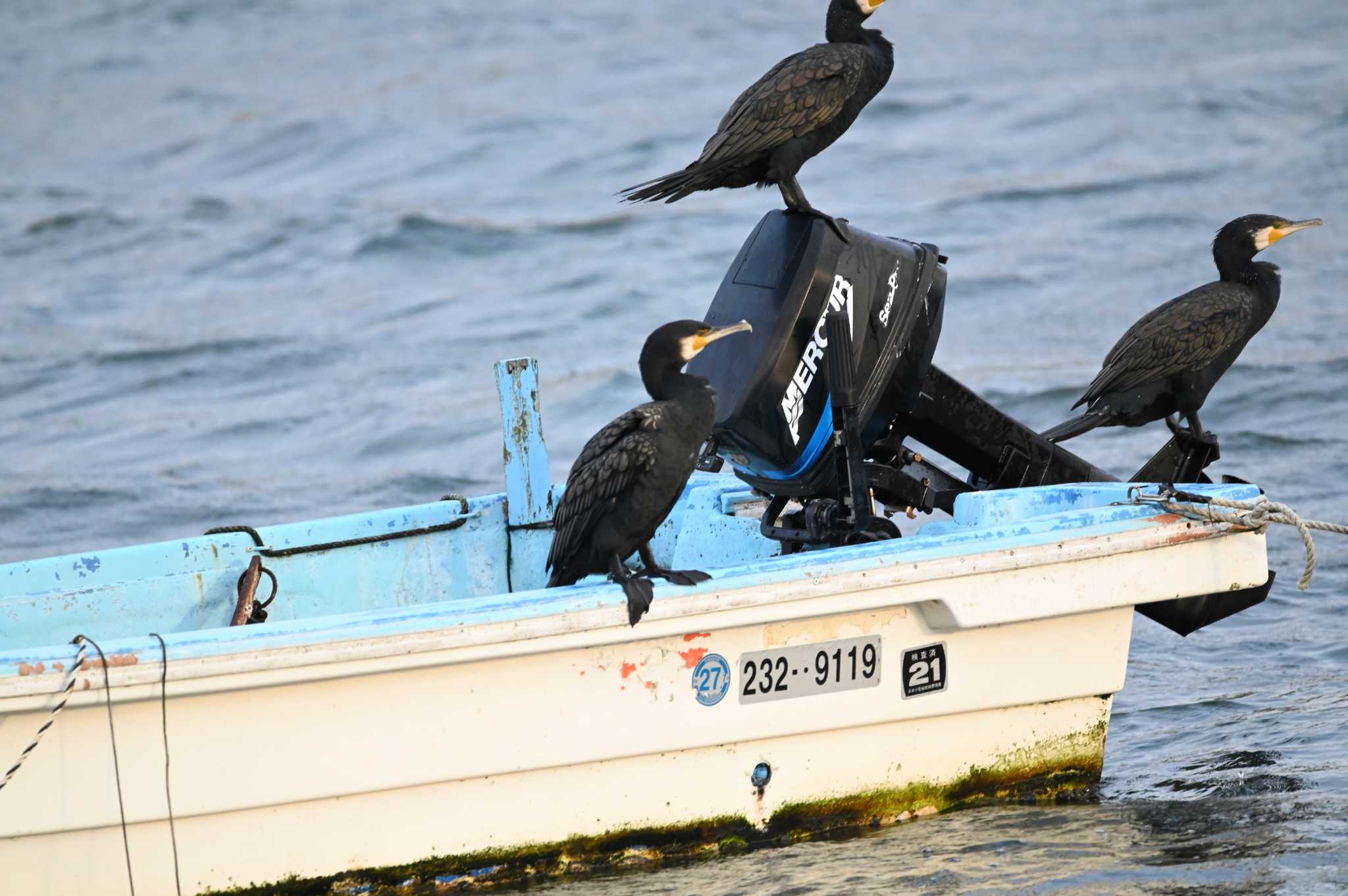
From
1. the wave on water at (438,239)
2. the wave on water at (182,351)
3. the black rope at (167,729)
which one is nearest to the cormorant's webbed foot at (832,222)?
the black rope at (167,729)

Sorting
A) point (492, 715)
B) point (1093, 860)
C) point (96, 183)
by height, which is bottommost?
point (1093, 860)

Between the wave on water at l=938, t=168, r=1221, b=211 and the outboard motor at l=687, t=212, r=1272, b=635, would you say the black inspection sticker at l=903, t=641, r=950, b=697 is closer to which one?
the outboard motor at l=687, t=212, r=1272, b=635

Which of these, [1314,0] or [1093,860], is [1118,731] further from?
[1314,0]

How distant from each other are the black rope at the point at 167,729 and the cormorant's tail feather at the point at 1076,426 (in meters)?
2.47

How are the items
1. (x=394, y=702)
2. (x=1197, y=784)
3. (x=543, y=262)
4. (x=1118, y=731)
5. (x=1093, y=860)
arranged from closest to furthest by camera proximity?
1. (x=394, y=702)
2. (x=1093, y=860)
3. (x=1197, y=784)
4. (x=1118, y=731)
5. (x=543, y=262)

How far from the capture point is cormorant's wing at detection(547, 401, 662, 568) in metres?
3.97

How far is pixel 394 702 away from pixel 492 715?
24cm

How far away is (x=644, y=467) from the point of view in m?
3.98

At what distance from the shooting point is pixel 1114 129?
50.0 feet

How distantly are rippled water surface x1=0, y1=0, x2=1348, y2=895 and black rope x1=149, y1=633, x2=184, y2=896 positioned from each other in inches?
42.4

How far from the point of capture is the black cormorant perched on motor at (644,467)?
13.1ft

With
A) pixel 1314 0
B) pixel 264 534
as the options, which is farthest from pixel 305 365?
pixel 1314 0

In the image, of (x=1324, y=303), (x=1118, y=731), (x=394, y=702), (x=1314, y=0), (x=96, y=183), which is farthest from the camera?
(x=1314, y=0)

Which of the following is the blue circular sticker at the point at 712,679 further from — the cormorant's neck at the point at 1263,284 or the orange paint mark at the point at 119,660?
the cormorant's neck at the point at 1263,284
